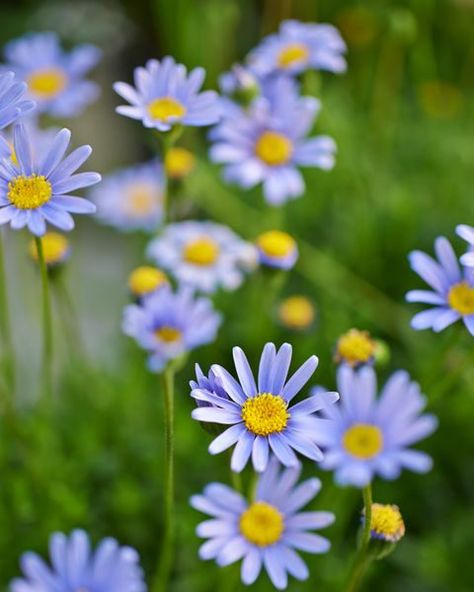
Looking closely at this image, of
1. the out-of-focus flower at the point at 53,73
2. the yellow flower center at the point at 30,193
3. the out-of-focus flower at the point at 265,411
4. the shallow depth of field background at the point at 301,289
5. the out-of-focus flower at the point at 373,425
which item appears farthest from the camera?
the out-of-focus flower at the point at 53,73

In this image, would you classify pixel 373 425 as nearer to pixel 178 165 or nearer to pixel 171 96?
pixel 171 96

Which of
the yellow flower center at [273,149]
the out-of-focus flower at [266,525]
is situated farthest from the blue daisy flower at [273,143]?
the out-of-focus flower at [266,525]

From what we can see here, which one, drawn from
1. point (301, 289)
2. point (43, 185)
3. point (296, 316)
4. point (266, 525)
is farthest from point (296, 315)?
point (43, 185)

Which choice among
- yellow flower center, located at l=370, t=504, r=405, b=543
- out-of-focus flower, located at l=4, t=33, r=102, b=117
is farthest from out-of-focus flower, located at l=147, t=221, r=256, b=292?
yellow flower center, located at l=370, t=504, r=405, b=543

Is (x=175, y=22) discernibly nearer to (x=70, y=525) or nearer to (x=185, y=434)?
(x=185, y=434)

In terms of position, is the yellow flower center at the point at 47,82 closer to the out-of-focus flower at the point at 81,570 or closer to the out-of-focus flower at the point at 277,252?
the out-of-focus flower at the point at 277,252

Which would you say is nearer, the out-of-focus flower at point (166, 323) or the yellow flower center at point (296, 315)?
the out-of-focus flower at point (166, 323)

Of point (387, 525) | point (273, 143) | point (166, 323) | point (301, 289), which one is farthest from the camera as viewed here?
point (301, 289)

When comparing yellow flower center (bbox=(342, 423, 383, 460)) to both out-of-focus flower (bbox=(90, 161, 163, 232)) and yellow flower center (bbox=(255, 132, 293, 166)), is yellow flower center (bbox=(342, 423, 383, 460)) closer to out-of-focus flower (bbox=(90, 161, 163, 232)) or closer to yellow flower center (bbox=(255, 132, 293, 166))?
yellow flower center (bbox=(255, 132, 293, 166))
